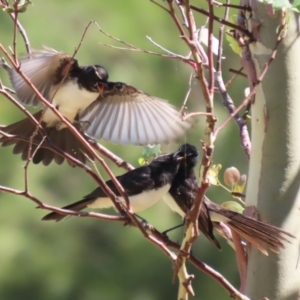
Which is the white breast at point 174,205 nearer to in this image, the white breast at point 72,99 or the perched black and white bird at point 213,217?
the perched black and white bird at point 213,217

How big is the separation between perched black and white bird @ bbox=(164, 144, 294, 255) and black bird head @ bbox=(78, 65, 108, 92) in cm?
46

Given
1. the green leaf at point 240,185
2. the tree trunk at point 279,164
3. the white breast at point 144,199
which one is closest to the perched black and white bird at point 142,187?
the white breast at point 144,199

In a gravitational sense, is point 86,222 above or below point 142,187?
below

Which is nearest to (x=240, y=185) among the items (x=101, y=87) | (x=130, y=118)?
(x=130, y=118)

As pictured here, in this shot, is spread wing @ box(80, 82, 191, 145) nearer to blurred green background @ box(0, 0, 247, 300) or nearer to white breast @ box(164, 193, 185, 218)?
white breast @ box(164, 193, 185, 218)

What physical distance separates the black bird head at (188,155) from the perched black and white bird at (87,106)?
82 millimetres

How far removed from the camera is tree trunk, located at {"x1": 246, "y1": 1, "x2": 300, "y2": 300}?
1479mm

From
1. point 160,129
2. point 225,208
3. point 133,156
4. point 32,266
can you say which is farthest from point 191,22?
point 32,266

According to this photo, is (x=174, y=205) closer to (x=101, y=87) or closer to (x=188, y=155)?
(x=188, y=155)

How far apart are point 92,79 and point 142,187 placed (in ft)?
2.03

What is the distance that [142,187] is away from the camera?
6.73ft

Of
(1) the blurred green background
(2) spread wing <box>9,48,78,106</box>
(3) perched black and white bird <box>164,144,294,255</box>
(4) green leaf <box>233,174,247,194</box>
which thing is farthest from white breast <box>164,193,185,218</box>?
(1) the blurred green background

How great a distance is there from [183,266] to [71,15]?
3226 millimetres

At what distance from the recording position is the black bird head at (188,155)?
7.15 feet
